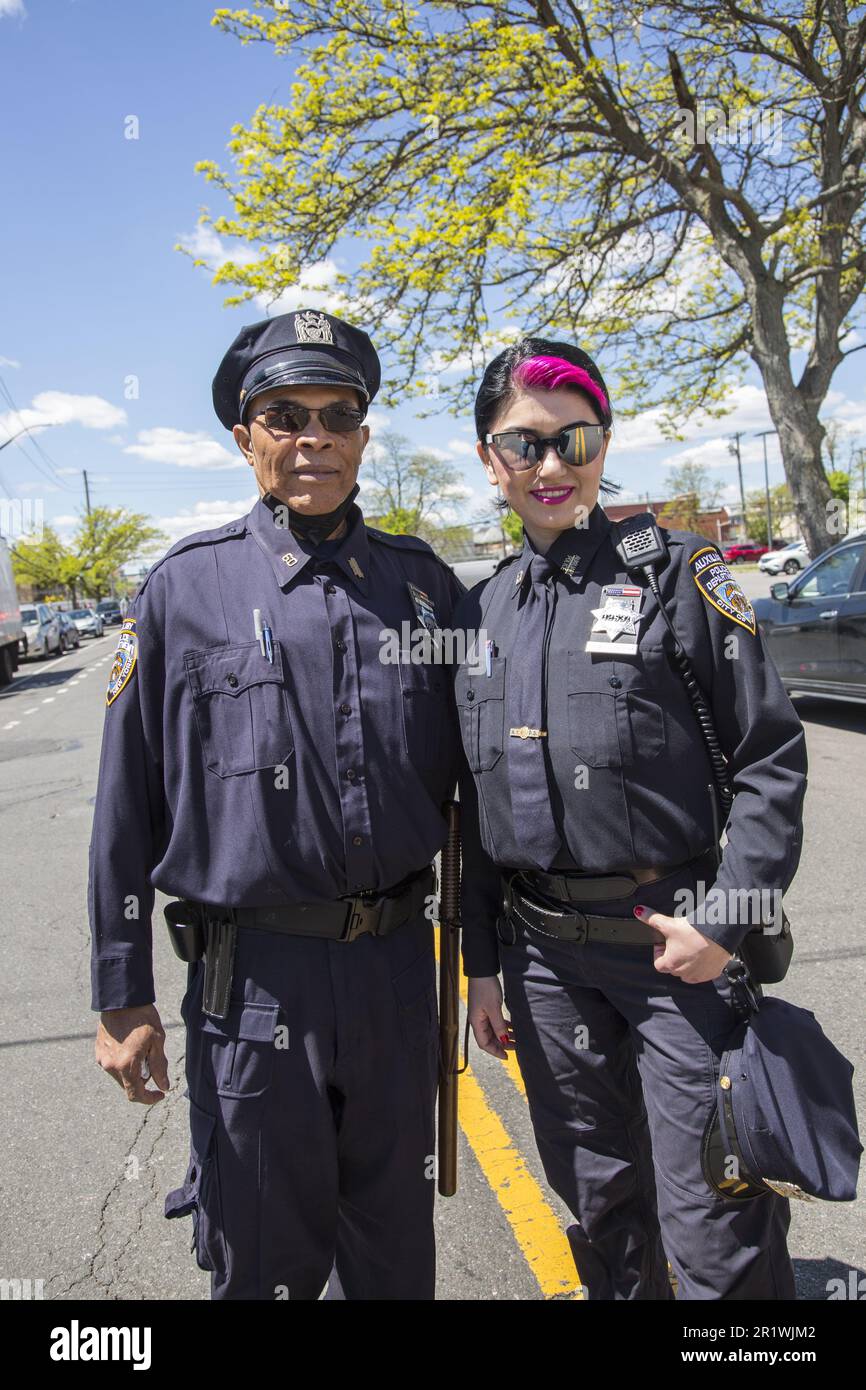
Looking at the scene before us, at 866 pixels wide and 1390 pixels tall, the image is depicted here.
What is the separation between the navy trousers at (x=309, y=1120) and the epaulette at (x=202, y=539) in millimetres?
797

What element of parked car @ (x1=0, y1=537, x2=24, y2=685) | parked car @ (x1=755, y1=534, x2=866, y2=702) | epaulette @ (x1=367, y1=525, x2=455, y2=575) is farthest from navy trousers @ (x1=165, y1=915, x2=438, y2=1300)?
parked car @ (x1=0, y1=537, x2=24, y2=685)

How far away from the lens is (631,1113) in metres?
1.96

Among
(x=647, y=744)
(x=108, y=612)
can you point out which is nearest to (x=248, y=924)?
(x=647, y=744)

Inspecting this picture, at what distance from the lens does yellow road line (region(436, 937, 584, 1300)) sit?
2.33m

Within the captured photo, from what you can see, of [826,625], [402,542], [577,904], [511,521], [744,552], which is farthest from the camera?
[744,552]

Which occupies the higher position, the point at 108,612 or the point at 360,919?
the point at 108,612

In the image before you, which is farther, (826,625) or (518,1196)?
(826,625)

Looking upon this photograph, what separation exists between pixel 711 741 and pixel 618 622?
0.29 meters

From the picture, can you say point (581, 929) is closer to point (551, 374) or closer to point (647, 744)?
point (647, 744)

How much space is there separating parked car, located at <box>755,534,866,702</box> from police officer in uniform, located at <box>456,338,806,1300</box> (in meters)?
6.71

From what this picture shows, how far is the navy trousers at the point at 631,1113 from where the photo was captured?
1696 millimetres

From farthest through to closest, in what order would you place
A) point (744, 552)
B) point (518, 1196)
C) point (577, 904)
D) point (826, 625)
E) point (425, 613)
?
point (744, 552) → point (826, 625) → point (518, 1196) → point (425, 613) → point (577, 904)

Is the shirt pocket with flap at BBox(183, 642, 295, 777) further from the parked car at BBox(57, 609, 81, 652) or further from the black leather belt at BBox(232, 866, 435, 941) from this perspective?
the parked car at BBox(57, 609, 81, 652)

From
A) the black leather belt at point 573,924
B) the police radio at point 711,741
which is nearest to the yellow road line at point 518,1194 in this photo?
the black leather belt at point 573,924
